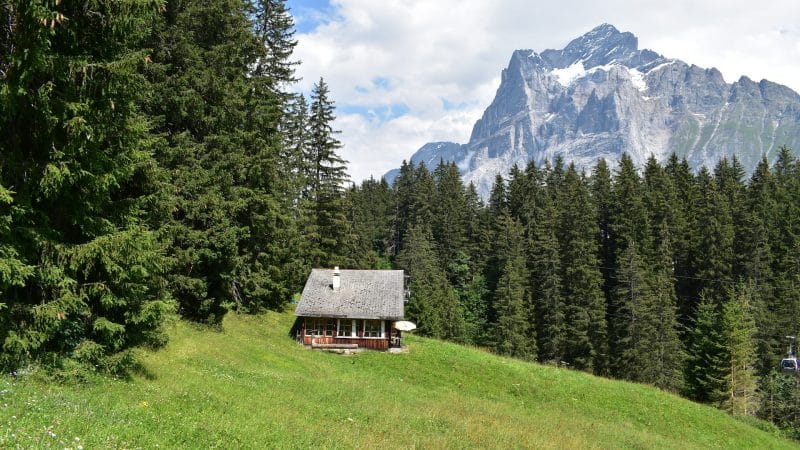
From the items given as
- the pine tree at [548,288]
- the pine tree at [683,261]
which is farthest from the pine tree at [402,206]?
the pine tree at [683,261]

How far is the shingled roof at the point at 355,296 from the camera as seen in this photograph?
119ft

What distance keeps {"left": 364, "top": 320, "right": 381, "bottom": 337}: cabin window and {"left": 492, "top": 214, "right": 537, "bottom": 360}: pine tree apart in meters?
26.5

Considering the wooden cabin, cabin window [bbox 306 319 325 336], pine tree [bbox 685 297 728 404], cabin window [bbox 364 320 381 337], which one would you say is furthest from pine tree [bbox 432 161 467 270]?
cabin window [bbox 306 319 325 336]

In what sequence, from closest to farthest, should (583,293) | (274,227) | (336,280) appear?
1. (274,227)
2. (336,280)
3. (583,293)

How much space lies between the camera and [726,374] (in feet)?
144

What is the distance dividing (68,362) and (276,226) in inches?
993

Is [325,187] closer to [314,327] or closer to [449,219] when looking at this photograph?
[314,327]

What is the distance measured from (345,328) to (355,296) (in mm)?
2648

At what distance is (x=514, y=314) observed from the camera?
60.9m

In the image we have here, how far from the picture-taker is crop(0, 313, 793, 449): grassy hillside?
9312 mm

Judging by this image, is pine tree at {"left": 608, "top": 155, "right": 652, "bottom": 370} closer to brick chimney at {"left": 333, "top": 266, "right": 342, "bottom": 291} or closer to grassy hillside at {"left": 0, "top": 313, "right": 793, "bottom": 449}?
grassy hillside at {"left": 0, "top": 313, "right": 793, "bottom": 449}

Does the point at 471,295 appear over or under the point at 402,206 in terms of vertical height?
under

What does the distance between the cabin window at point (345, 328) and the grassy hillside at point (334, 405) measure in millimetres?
2934

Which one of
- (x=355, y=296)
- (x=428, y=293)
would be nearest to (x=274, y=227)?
(x=355, y=296)
